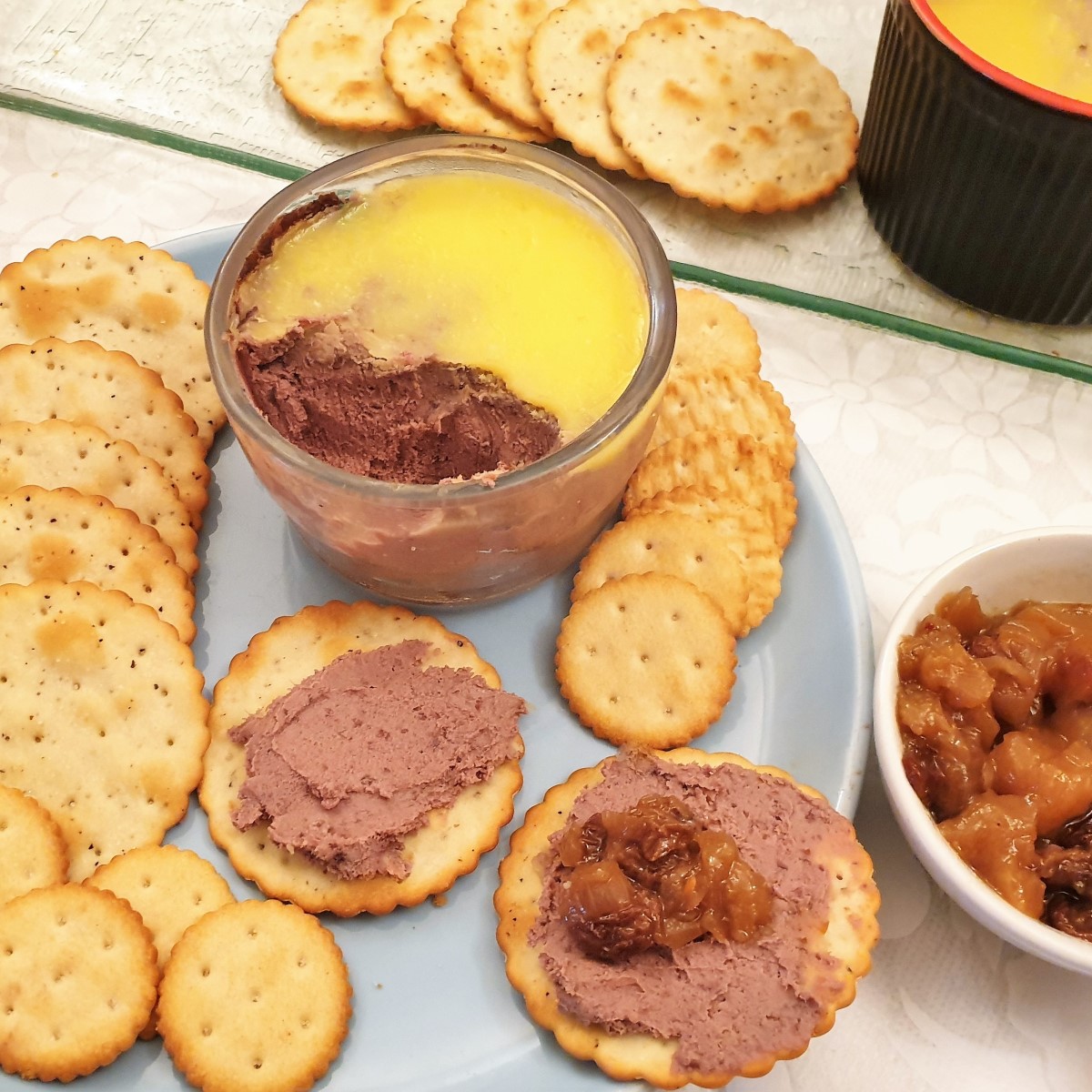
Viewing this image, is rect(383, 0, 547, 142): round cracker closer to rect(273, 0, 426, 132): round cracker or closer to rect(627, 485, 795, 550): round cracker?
rect(273, 0, 426, 132): round cracker

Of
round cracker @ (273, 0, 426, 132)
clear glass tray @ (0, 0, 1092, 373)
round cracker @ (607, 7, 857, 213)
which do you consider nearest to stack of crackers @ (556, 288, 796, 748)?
clear glass tray @ (0, 0, 1092, 373)

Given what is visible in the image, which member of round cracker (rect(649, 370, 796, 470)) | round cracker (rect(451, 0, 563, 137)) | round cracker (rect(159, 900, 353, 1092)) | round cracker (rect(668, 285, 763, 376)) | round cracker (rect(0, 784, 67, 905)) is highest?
round cracker (rect(451, 0, 563, 137))

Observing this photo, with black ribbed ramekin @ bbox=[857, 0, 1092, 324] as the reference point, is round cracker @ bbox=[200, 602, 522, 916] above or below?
below

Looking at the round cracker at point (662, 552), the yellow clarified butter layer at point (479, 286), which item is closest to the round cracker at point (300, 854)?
the round cracker at point (662, 552)

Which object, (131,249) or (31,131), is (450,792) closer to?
(131,249)

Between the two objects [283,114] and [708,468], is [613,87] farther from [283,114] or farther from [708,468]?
[708,468]

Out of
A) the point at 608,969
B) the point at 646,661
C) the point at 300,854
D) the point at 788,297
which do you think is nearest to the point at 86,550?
the point at 300,854

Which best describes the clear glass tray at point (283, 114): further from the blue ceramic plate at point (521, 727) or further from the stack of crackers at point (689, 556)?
the blue ceramic plate at point (521, 727)
